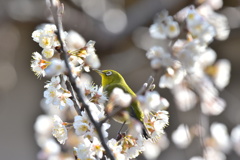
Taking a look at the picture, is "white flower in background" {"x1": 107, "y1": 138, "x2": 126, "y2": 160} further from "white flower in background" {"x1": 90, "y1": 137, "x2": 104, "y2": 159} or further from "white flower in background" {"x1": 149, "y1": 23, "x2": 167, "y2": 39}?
"white flower in background" {"x1": 149, "y1": 23, "x2": 167, "y2": 39}

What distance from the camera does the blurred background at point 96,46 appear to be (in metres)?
2.41

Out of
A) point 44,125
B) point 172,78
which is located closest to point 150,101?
point 172,78

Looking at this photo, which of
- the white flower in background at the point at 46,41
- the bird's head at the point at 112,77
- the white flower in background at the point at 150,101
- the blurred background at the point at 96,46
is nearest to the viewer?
the white flower in background at the point at 150,101

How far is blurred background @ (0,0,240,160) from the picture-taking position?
7.89ft

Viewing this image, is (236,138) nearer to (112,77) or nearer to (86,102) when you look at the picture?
(112,77)

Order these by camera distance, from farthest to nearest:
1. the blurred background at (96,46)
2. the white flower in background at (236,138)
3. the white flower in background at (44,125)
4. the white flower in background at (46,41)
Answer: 1. the blurred background at (96,46)
2. the white flower in background at (236,138)
3. the white flower in background at (44,125)
4. the white flower in background at (46,41)

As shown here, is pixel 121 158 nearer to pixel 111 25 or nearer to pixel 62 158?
pixel 62 158

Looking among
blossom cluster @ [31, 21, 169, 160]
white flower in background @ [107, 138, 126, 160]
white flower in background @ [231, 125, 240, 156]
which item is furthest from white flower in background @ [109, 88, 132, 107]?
white flower in background @ [231, 125, 240, 156]

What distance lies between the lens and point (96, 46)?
2.55 m

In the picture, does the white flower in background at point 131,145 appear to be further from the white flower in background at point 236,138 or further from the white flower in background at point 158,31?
the white flower in background at point 236,138

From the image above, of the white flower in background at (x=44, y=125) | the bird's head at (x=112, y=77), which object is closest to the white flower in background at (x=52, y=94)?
the bird's head at (x=112, y=77)

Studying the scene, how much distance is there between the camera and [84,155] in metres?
0.83

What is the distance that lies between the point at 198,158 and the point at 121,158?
0.79 m

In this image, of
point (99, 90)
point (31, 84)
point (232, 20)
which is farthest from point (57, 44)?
point (31, 84)
